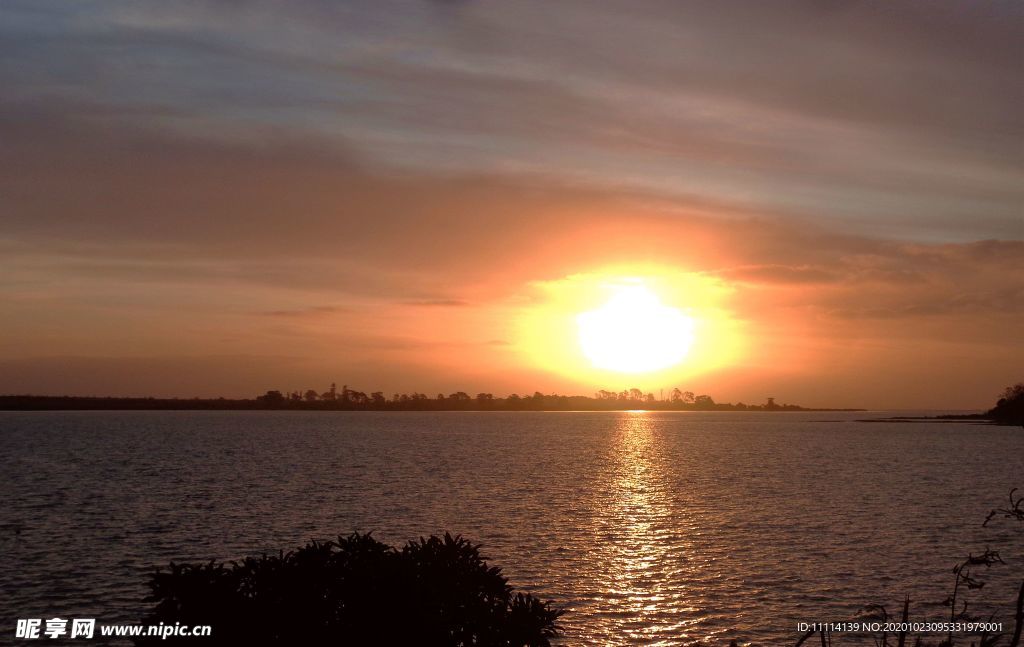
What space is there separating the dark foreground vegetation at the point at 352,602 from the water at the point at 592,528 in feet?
69.0

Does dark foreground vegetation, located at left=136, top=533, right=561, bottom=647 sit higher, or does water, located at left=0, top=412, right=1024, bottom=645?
dark foreground vegetation, located at left=136, top=533, right=561, bottom=647

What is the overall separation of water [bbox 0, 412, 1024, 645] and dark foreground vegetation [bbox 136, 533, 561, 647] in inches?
829

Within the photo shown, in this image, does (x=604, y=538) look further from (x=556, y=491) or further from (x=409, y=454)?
(x=409, y=454)

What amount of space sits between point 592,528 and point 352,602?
52246 millimetres

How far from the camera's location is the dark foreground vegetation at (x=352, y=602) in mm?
14344

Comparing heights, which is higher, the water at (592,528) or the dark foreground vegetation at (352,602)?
the dark foreground vegetation at (352,602)

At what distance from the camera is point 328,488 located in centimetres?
9512

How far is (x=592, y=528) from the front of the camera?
6569 cm

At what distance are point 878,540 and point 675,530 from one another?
1451cm

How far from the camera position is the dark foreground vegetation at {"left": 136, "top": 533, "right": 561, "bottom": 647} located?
14.3m

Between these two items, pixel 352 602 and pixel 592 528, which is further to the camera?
pixel 592 528

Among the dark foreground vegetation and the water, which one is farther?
the water

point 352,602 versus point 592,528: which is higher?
point 352,602

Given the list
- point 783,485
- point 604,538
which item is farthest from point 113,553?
point 783,485
